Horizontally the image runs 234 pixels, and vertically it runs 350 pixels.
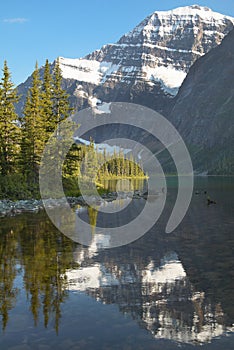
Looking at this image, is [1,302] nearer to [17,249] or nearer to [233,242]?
[17,249]

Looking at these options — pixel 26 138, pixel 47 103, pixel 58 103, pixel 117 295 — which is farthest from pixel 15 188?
pixel 117 295

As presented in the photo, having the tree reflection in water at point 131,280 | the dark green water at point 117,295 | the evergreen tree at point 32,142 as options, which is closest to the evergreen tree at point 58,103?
the evergreen tree at point 32,142

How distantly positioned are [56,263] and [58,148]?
128 ft

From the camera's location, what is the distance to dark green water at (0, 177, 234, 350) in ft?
33.6

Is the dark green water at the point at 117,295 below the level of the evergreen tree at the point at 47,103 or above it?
below

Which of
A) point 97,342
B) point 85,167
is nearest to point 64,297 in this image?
point 97,342

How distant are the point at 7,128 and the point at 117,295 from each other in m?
42.0

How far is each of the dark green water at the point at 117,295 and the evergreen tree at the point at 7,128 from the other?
2920 cm

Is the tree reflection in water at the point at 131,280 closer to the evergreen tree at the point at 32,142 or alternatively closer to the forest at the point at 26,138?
the forest at the point at 26,138

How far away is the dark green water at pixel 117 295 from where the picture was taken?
1025cm

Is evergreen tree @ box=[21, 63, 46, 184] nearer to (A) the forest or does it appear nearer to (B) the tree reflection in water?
(A) the forest

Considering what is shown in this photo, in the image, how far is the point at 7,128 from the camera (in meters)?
51.6

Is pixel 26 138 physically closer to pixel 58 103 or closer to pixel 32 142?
pixel 32 142

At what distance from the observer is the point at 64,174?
193ft
